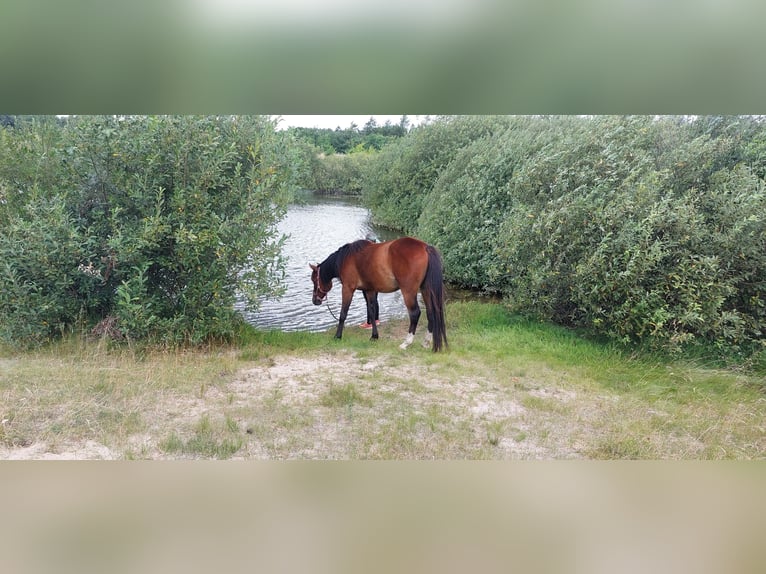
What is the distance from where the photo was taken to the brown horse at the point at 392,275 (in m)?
4.58

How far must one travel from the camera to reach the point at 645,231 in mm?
4125

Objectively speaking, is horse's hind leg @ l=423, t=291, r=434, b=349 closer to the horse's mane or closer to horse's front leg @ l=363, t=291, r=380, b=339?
horse's front leg @ l=363, t=291, r=380, b=339

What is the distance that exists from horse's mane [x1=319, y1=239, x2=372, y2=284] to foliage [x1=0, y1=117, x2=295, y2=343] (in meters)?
0.87

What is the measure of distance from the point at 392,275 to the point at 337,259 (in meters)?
0.75

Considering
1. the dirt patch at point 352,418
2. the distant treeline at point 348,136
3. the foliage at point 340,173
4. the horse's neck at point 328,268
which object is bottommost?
the dirt patch at point 352,418

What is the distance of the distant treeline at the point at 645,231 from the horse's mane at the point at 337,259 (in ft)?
4.70

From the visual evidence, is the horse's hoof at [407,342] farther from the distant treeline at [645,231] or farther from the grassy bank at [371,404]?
the distant treeline at [645,231]

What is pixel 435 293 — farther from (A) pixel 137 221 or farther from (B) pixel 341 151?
(A) pixel 137 221

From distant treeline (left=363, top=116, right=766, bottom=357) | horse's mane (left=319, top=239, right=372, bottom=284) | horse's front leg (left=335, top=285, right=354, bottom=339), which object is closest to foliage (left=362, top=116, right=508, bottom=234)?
distant treeline (left=363, top=116, right=766, bottom=357)

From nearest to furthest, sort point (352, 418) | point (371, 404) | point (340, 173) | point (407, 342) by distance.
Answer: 1. point (352, 418)
2. point (371, 404)
3. point (407, 342)
4. point (340, 173)

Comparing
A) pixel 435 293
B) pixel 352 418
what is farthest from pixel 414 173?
pixel 352 418

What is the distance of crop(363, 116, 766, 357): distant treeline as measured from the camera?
403cm

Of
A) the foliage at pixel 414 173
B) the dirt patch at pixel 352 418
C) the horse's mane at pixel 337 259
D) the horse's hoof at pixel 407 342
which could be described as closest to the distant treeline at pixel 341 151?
the foliage at pixel 414 173

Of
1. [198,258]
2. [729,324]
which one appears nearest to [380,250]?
[198,258]
